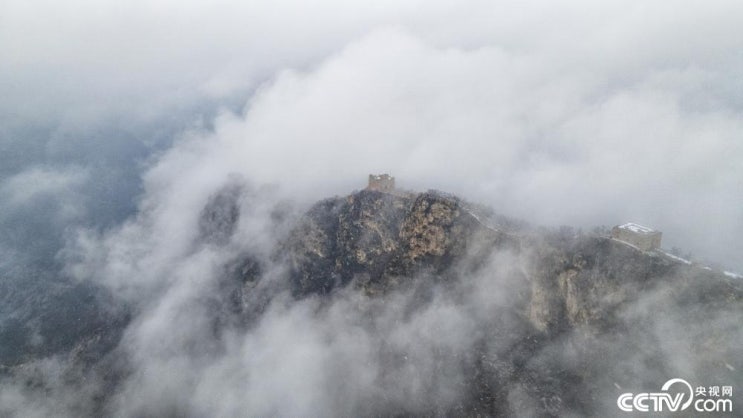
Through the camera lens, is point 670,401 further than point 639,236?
No

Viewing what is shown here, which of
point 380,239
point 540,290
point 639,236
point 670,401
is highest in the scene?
point 639,236

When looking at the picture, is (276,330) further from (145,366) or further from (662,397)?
(662,397)

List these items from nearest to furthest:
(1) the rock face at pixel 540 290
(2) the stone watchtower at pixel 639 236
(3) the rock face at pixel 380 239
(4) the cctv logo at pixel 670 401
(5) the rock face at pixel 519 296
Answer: (4) the cctv logo at pixel 670 401
(5) the rock face at pixel 519 296
(1) the rock face at pixel 540 290
(2) the stone watchtower at pixel 639 236
(3) the rock face at pixel 380 239

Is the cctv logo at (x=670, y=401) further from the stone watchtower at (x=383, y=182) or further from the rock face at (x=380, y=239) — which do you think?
the stone watchtower at (x=383, y=182)

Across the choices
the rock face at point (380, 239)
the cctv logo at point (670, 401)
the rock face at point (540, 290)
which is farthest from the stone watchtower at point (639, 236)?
the cctv logo at point (670, 401)

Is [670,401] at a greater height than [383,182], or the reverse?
[383,182]

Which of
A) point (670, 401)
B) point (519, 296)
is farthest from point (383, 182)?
point (670, 401)

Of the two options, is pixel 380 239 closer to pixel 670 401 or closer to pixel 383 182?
pixel 383 182
